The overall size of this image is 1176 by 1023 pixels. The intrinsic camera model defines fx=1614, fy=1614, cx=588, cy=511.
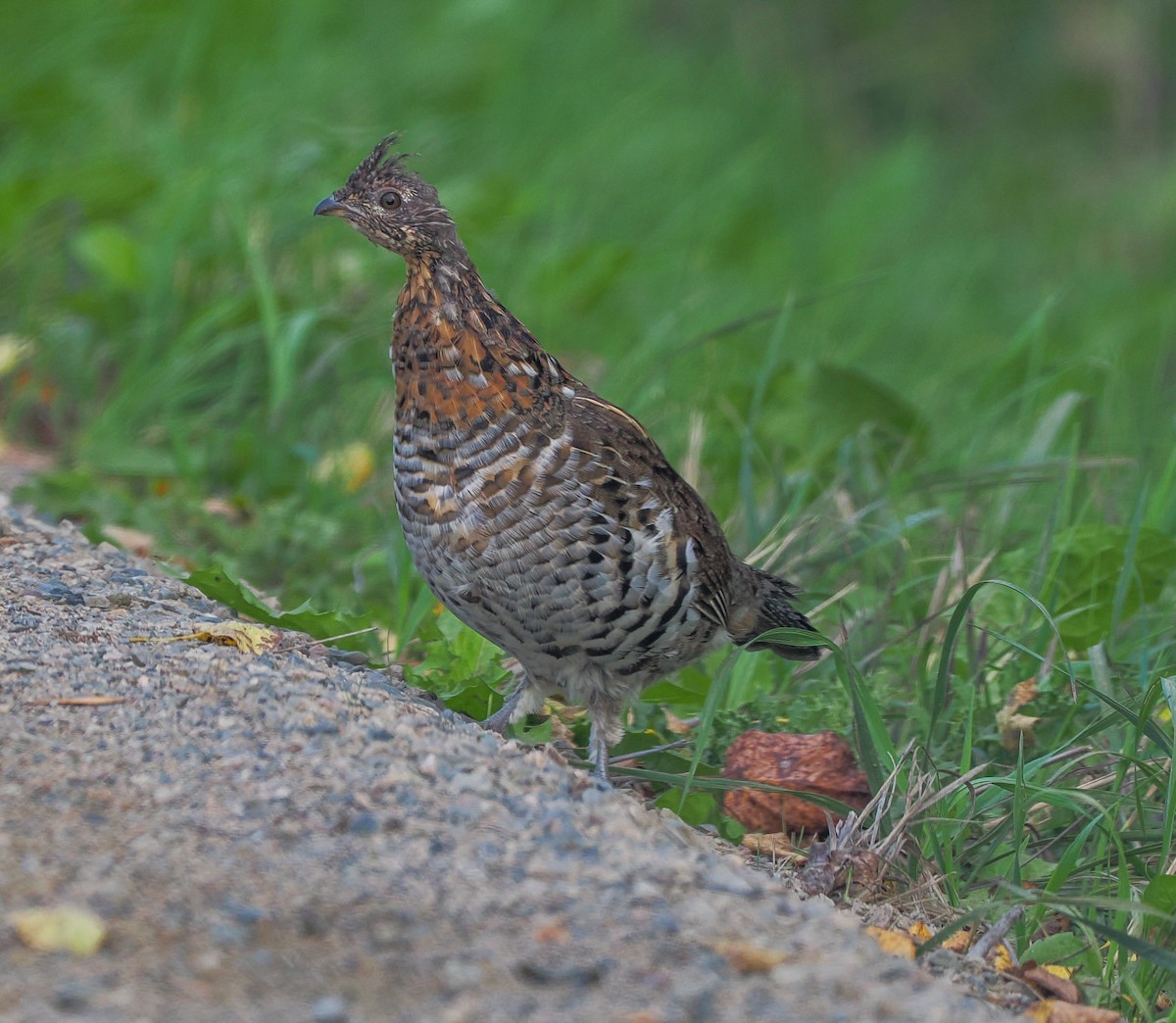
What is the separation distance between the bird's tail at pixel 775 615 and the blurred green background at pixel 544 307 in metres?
0.20

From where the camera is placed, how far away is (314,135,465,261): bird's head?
3.88 m

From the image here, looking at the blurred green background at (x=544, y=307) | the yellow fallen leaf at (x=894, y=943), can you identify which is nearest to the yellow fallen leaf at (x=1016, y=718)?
the blurred green background at (x=544, y=307)

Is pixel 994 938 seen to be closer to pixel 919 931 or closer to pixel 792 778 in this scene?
pixel 919 931

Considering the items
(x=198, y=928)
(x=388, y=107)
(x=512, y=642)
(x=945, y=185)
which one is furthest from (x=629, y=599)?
(x=945, y=185)

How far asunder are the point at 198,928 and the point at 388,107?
7566mm

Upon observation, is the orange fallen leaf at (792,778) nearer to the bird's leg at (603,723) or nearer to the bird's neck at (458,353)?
the bird's leg at (603,723)

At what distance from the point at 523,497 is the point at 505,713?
1.98ft

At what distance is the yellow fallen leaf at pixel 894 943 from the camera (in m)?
2.95

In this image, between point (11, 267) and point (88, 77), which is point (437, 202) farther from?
point (88, 77)

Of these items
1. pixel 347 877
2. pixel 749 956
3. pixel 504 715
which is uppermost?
pixel 749 956

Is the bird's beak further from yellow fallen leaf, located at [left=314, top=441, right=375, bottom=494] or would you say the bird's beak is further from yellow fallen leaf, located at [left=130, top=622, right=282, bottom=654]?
yellow fallen leaf, located at [left=314, top=441, right=375, bottom=494]

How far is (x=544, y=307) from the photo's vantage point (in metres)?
7.13

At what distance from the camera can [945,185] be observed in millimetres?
13398

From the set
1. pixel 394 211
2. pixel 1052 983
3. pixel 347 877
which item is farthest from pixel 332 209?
pixel 1052 983
